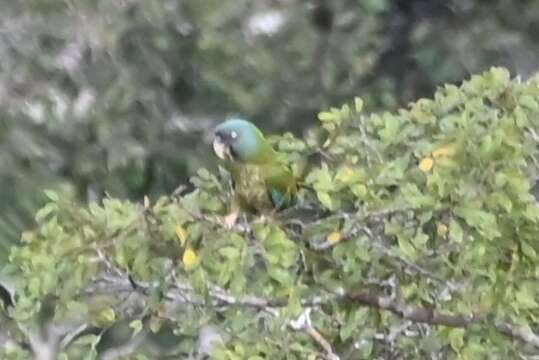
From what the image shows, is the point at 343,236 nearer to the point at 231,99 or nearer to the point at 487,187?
the point at 487,187

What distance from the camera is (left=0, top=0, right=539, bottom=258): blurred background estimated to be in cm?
236

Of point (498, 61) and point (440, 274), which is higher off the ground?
point (440, 274)

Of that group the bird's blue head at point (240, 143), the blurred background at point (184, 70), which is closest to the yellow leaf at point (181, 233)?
the bird's blue head at point (240, 143)

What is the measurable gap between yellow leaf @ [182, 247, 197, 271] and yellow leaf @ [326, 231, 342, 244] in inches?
5.2

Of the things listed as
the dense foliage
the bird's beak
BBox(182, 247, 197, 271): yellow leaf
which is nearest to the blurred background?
the bird's beak

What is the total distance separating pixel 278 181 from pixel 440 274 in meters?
0.23

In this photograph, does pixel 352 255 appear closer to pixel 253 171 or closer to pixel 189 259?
pixel 189 259

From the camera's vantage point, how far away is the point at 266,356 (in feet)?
4.40

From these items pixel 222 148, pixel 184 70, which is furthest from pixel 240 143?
pixel 184 70

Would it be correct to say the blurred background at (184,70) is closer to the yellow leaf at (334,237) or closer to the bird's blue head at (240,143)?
the bird's blue head at (240,143)

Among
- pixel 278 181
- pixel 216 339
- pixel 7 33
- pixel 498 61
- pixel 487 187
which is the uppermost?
pixel 487 187

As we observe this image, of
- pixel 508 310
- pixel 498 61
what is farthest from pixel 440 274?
pixel 498 61

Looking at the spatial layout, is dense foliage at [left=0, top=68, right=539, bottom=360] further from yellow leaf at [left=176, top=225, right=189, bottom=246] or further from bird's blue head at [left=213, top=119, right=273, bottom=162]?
bird's blue head at [left=213, top=119, right=273, bottom=162]

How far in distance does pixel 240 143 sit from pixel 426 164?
396 millimetres
